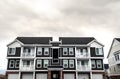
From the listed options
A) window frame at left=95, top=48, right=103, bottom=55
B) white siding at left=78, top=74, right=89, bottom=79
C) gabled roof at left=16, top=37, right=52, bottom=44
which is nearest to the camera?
white siding at left=78, top=74, right=89, bottom=79

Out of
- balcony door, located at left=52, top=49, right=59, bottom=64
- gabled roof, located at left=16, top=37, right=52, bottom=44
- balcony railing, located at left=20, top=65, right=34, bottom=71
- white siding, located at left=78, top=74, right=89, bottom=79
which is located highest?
gabled roof, located at left=16, top=37, right=52, bottom=44

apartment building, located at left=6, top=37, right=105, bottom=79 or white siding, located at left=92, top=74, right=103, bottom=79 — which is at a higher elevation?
apartment building, located at left=6, top=37, right=105, bottom=79

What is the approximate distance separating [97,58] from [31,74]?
637 inches

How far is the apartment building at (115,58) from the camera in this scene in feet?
143

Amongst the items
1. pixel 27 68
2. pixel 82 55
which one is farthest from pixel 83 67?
pixel 27 68

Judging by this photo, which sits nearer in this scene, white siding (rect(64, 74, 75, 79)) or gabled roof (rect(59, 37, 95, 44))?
white siding (rect(64, 74, 75, 79))

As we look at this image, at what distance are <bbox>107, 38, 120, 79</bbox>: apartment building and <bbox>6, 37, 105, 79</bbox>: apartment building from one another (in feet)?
16.6

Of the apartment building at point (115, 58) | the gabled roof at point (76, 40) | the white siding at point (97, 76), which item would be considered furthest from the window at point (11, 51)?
the apartment building at point (115, 58)

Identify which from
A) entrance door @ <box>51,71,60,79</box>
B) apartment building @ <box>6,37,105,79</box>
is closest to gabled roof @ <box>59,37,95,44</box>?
apartment building @ <box>6,37,105,79</box>

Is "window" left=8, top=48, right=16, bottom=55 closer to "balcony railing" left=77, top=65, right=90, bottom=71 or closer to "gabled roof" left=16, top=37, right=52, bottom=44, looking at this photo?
"gabled roof" left=16, top=37, right=52, bottom=44

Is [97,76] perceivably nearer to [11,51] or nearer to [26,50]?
[26,50]

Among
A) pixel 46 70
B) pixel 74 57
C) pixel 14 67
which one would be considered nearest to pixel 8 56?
pixel 14 67

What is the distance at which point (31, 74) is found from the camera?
40.2 metres

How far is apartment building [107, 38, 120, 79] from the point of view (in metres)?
43.7
